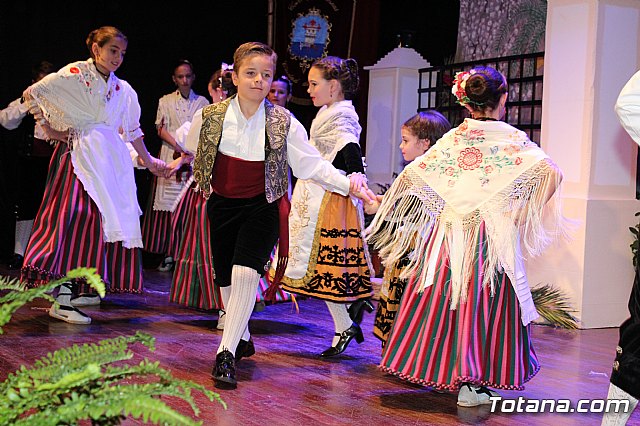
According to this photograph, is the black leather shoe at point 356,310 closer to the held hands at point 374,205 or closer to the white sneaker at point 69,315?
the held hands at point 374,205

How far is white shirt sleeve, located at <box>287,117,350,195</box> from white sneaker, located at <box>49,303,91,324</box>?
1.69 m

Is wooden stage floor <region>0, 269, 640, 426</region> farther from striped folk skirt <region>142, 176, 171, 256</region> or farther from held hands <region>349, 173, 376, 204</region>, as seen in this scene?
striped folk skirt <region>142, 176, 171, 256</region>

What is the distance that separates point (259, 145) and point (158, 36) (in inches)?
186

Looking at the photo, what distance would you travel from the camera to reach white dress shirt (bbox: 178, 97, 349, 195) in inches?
140

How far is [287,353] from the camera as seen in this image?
4.23m

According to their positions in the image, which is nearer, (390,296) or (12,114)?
(390,296)

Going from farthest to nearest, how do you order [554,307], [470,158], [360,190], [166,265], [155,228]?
[166,265] < [155,228] < [554,307] < [360,190] < [470,158]

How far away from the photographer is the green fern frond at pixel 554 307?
211 inches

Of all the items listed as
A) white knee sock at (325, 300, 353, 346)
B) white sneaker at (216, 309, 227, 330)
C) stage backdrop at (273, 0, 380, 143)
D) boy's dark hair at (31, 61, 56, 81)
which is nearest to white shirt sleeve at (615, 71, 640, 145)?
white knee sock at (325, 300, 353, 346)

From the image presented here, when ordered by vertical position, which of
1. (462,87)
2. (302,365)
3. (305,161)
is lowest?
(302,365)

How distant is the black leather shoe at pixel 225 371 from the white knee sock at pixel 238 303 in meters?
0.03

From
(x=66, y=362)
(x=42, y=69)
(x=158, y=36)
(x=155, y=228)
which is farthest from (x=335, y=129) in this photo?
(x=158, y=36)

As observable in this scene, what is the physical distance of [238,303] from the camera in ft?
11.5

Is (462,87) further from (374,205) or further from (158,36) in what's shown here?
(158,36)
